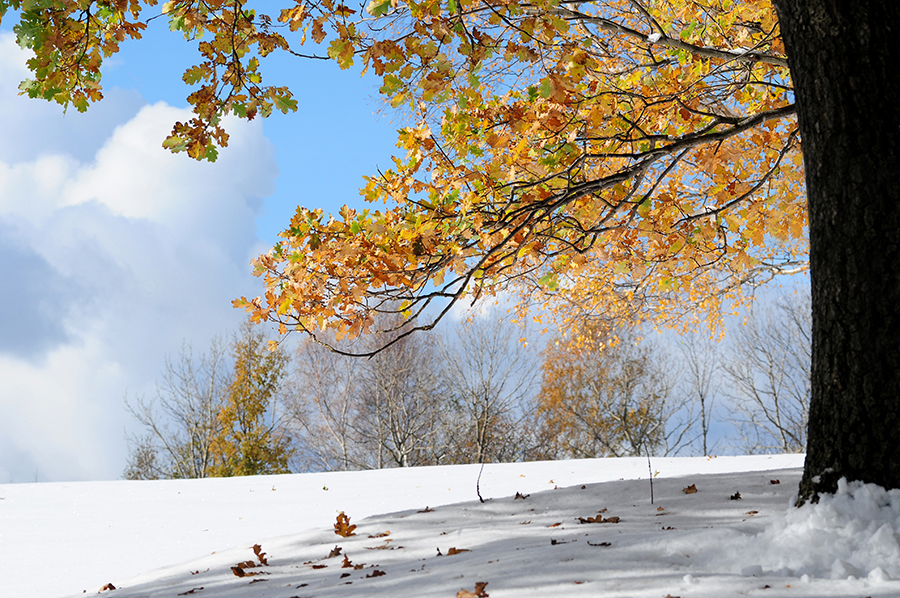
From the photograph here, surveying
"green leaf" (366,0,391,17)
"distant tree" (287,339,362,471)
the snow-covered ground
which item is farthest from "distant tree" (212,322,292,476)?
A: "green leaf" (366,0,391,17)

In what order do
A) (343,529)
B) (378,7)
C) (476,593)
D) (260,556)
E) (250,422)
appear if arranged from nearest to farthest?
1. (476,593)
2. (378,7)
3. (260,556)
4. (343,529)
5. (250,422)

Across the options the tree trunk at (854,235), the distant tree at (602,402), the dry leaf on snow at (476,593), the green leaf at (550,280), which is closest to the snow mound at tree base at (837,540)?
the tree trunk at (854,235)

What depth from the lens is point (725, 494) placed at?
4.40m

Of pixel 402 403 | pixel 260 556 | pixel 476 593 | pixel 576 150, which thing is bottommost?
pixel 260 556

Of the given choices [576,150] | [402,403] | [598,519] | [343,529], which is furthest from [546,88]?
[402,403]

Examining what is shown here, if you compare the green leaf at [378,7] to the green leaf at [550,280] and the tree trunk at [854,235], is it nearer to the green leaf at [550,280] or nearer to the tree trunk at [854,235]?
the tree trunk at [854,235]

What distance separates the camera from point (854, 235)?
294 cm

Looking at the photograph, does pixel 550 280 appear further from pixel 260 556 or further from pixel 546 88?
pixel 260 556

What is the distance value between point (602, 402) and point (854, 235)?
20.3 m

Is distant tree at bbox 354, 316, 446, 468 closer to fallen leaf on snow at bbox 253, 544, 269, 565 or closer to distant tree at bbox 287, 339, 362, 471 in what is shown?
distant tree at bbox 287, 339, 362, 471

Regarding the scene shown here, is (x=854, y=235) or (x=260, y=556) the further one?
(x=260, y=556)

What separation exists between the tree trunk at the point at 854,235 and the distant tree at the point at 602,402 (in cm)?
1887

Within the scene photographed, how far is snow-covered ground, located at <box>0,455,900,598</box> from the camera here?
98.4 inches

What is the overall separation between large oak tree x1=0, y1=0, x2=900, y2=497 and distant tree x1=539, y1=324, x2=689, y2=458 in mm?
16492
